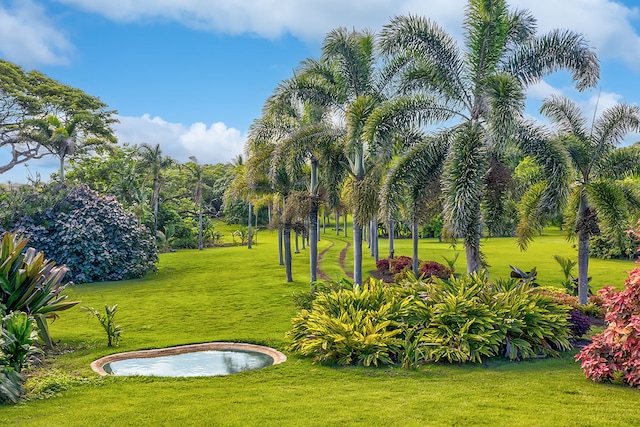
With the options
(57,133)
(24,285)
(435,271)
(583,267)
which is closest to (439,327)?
(24,285)

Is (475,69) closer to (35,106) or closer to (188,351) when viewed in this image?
(188,351)

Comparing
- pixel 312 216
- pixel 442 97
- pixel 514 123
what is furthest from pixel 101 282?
pixel 514 123

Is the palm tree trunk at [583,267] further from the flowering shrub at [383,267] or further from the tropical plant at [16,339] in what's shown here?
the tropical plant at [16,339]

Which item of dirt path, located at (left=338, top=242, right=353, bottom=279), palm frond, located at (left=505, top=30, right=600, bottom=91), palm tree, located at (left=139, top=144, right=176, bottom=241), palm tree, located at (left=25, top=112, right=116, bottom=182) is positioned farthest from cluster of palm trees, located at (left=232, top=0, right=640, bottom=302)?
palm tree, located at (left=139, top=144, right=176, bottom=241)

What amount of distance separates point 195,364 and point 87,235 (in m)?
16.2

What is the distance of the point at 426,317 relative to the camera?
11070 millimetres

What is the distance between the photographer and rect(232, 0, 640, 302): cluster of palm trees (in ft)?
44.7

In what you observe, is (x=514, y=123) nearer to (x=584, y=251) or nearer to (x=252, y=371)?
(x=584, y=251)

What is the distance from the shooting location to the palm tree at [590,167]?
1630 cm

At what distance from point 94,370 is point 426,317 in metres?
6.61

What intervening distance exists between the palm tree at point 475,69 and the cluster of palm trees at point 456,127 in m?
0.03

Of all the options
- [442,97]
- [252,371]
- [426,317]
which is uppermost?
[442,97]

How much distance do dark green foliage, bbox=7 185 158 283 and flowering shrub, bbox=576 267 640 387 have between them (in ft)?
72.3

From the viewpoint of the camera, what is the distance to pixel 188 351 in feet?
40.2
